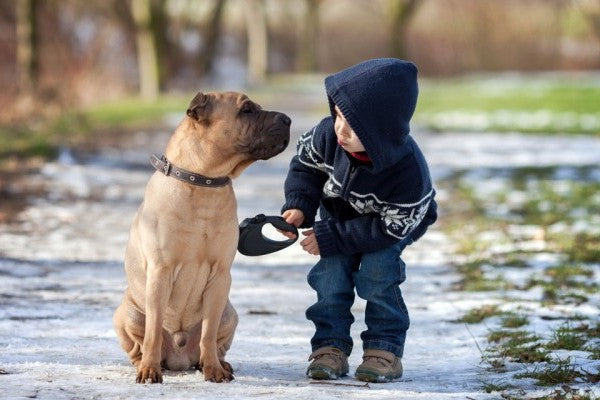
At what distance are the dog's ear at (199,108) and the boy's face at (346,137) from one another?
553mm

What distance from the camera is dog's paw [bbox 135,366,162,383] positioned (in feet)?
14.0

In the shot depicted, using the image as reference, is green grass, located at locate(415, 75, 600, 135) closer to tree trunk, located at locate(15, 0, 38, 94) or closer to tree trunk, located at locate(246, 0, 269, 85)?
tree trunk, located at locate(15, 0, 38, 94)

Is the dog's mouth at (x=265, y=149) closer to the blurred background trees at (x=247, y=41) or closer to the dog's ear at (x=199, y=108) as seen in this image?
the dog's ear at (x=199, y=108)

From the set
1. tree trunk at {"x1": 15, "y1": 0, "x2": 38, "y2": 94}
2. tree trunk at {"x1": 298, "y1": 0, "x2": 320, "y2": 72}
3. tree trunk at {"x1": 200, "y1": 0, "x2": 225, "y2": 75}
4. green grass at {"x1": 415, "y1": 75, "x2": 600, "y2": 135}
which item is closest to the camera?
green grass at {"x1": 415, "y1": 75, "x2": 600, "y2": 135}

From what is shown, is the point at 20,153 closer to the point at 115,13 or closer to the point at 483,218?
the point at 483,218

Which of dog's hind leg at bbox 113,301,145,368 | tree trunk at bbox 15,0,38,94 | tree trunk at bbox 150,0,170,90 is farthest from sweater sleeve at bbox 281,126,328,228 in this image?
tree trunk at bbox 150,0,170,90

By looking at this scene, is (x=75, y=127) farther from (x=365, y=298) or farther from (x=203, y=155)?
(x=203, y=155)

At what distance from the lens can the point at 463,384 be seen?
14.2 feet

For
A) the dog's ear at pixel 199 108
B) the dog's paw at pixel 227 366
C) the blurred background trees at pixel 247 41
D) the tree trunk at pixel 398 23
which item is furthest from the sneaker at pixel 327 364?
the tree trunk at pixel 398 23

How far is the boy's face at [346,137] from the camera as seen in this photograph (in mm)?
4422

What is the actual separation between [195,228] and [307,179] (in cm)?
73

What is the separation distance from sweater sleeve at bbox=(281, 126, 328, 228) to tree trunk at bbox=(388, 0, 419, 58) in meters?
31.2

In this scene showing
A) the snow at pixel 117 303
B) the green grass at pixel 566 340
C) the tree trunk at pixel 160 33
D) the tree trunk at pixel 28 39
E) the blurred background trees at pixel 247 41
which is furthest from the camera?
the tree trunk at pixel 160 33

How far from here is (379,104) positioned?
4.35m
